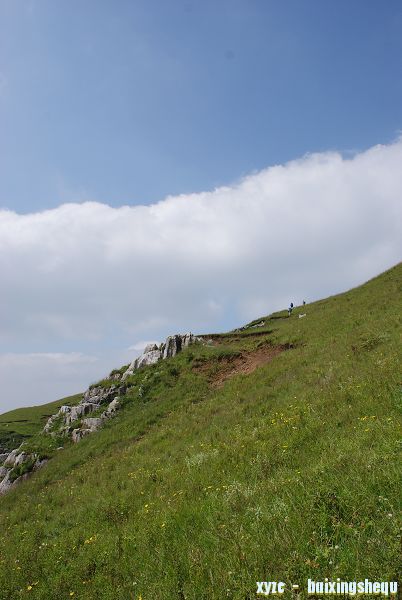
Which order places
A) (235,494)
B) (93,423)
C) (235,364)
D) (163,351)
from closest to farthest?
(235,494)
(93,423)
(235,364)
(163,351)

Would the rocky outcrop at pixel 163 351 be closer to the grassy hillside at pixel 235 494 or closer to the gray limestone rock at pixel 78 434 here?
the gray limestone rock at pixel 78 434

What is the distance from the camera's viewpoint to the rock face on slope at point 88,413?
77.8ft

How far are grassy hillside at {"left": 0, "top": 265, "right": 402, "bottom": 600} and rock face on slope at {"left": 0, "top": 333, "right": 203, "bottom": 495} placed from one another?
7.22ft

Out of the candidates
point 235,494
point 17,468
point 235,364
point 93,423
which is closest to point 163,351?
point 235,364

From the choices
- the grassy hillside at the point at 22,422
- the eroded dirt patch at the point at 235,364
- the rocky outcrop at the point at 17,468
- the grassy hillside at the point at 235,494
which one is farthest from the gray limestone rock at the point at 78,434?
the grassy hillside at the point at 22,422

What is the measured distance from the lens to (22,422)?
99.4 metres

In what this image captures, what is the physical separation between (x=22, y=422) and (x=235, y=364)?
9043cm

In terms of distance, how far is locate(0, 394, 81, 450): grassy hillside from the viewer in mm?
81537

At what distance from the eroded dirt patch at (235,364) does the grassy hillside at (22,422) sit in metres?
52.8

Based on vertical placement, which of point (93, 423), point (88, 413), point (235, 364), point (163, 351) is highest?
point (163, 351)

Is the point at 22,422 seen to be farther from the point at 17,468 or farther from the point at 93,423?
the point at 17,468

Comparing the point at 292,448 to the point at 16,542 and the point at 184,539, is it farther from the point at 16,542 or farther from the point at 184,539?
the point at 16,542

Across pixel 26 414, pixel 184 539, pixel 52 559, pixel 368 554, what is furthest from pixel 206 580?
pixel 26 414

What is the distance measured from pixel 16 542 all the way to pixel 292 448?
10.1 metres
